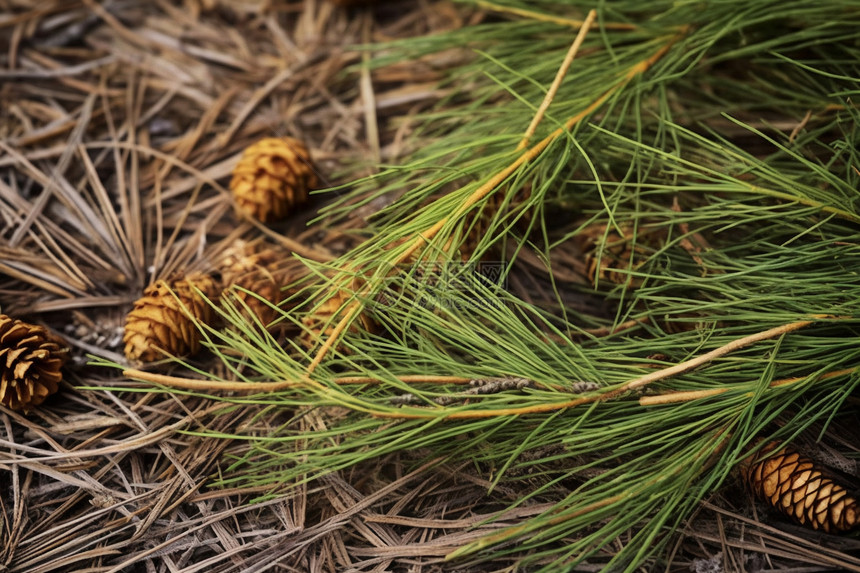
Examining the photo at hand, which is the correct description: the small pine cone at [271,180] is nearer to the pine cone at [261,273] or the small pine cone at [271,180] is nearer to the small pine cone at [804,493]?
the pine cone at [261,273]

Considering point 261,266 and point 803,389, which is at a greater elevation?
point 803,389

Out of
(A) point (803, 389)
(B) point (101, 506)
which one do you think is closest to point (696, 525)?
(A) point (803, 389)

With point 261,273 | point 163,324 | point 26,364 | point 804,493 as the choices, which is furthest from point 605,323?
point 26,364

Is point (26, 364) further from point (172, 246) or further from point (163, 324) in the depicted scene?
point (172, 246)

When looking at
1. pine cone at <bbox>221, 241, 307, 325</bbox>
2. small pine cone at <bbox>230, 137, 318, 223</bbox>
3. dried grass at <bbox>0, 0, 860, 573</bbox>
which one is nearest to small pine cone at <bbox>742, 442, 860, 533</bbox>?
dried grass at <bbox>0, 0, 860, 573</bbox>

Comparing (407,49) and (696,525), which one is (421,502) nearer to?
(696,525)

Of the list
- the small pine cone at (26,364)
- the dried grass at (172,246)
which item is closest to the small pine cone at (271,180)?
the dried grass at (172,246)
